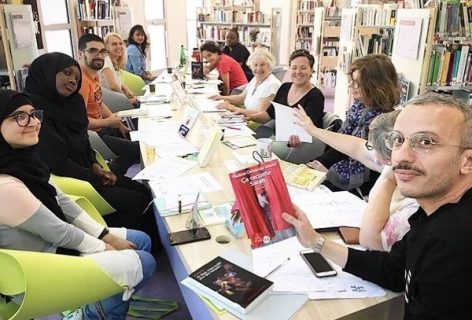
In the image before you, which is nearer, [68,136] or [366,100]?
[366,100]

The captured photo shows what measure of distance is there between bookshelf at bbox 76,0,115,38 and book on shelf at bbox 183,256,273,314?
599cm

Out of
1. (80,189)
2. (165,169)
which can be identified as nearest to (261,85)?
(165,169)

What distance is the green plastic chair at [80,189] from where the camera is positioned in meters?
2.10

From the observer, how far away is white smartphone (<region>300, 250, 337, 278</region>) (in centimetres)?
126

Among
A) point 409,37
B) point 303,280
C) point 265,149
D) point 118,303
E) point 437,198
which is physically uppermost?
point 409,37

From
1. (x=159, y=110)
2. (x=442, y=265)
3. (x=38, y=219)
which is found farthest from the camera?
(x=159, y=110)

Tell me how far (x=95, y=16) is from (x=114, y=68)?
7.58 feet

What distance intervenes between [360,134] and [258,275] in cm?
132

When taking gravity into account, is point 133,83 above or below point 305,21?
below

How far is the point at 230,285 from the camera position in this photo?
3.83 ft

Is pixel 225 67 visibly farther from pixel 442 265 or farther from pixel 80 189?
pixel 442 265

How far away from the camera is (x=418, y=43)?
363cm

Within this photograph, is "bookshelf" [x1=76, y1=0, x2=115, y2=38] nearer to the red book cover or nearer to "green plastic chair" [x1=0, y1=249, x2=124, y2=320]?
"green plastic chair" [x1=0, y1=249, x2=124, y2=320]

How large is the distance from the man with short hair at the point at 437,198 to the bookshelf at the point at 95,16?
20.2 ft
